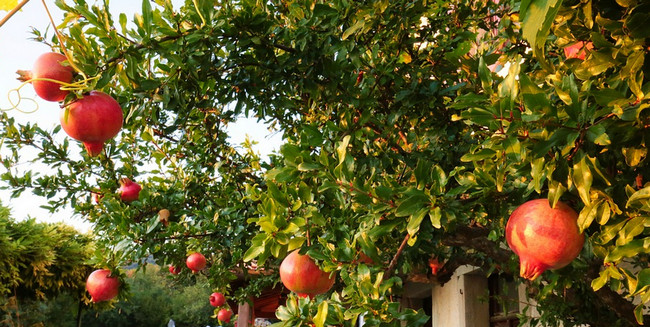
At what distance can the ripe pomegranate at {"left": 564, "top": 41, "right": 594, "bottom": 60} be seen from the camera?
1372 mm

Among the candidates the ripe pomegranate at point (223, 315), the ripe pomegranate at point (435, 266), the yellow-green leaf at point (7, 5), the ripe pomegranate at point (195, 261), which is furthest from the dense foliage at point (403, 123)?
the ripe pomegranate at point (223, 315)

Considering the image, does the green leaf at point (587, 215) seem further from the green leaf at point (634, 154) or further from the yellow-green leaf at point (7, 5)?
the yellow-green leaf at point (7, 5)

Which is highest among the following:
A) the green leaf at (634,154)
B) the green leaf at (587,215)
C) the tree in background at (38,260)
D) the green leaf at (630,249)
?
the tree in background at (38,260)

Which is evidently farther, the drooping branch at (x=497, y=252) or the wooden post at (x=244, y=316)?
the wooden post at (x=244, y=316)

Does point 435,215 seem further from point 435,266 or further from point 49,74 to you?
point 435,266

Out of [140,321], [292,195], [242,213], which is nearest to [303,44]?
[292,195]

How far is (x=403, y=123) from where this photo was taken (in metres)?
2.37

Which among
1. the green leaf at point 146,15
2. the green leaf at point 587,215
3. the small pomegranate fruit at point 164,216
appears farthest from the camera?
the small pomegranate fruit at point 164,216

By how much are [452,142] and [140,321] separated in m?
27.4

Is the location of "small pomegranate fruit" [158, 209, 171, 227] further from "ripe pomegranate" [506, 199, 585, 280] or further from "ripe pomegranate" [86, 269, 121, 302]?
"ripe pomegranate" [506, 199, 585, 280]

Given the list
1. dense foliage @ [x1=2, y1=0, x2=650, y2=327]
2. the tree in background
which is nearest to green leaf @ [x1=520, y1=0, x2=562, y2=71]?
dense foliage @ [x1=2, y1=0, x2=650, y2=327]

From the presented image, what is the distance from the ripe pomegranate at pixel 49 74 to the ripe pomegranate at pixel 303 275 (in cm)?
77

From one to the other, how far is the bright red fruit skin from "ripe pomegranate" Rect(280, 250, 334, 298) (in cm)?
78

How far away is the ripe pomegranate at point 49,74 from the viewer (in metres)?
1.23
